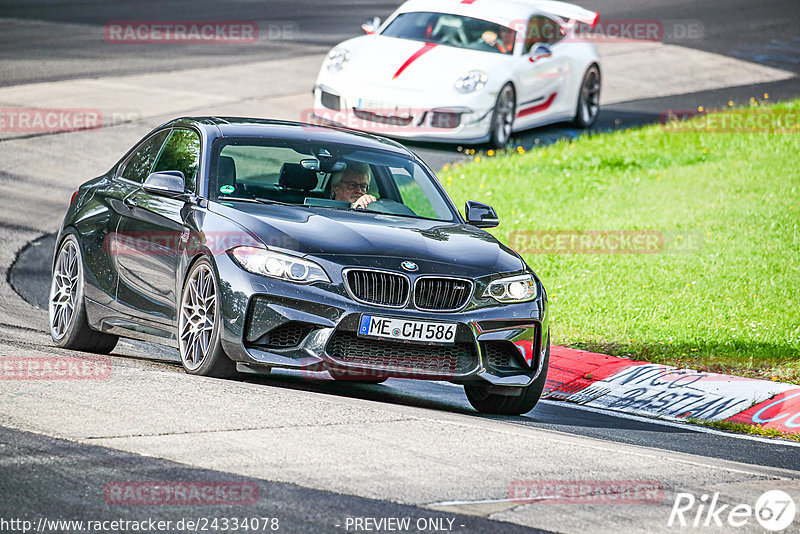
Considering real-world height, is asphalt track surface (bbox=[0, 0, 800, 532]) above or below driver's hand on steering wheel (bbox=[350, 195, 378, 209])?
below

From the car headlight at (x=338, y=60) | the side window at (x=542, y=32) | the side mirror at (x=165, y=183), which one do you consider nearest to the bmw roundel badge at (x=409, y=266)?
the side mirror at (x=165, y=183)

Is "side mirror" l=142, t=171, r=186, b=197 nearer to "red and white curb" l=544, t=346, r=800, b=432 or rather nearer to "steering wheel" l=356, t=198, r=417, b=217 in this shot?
"steering wheel" l=356, t=198, r=417, b=217

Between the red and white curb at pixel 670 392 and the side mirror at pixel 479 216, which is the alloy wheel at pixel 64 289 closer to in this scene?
the side mirror at pixel 479 216

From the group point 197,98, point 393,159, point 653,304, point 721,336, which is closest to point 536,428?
point 393,159

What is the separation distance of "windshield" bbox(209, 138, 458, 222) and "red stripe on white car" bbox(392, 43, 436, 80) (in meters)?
8.33

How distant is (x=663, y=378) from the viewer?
33.7 feet

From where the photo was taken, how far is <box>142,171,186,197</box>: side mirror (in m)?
8.50

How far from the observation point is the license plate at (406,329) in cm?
762

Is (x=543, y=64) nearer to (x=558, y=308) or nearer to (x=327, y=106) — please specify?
(x=327, y=106)

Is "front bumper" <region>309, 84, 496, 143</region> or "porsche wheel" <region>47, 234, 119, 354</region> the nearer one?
"porsche wheel" <region>47, 234, 119, 354</region>

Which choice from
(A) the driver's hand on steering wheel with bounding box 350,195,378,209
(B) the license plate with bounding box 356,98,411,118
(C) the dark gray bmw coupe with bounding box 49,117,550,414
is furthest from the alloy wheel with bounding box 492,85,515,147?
(A) the driver's hand on steering wheel with bounding box 350,195,378,209

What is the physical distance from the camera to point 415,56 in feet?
59.5

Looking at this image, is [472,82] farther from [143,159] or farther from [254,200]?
[254,200]

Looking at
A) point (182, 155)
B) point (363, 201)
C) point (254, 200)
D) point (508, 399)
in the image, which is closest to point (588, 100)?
point (363, 201)
